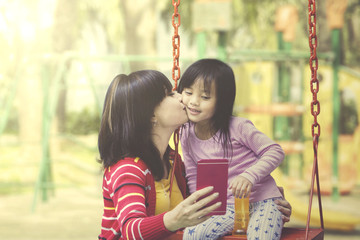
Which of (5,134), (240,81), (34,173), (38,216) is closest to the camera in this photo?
(38,216)

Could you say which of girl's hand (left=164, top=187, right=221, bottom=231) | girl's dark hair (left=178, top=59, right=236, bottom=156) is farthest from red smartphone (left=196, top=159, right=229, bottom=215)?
girl's dark hair (left=178, top=59, right=236, bottom=156)

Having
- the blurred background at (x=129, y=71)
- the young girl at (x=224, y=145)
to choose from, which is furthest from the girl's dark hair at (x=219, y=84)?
the blurred background at (x=129, y=71)

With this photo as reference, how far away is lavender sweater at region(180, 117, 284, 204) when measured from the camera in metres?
2.10

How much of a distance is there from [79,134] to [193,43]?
307 centimetres

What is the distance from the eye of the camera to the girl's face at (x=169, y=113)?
197cm

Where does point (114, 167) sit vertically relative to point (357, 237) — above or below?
above

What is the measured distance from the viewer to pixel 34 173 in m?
9.51

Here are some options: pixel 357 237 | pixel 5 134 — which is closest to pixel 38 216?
pixel 357 237

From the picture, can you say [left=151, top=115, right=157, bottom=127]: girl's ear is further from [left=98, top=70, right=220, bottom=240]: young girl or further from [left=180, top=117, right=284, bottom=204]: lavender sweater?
[left=180, top=117, right=284, bottom=204]: lavender sweater

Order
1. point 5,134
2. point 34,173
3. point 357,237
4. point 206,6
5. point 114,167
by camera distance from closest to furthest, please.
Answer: point 114,167
point 357,237
point 206,6
point 34,173
point 5,134

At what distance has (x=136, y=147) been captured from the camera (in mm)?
1901

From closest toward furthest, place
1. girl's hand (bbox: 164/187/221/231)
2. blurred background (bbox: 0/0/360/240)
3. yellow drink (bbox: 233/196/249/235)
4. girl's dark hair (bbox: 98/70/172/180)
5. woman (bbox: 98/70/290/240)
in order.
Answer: girl's hand (bbox: 164/187/221/231) < woman (bbox: 98/70/290/240) < girl's dark hair (bbox: 98/70/172/180) < yellow drink (bbox: 233/196/249/235) < blurred background (bbox: 0/0/360/240)

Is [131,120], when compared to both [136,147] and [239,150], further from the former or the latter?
[239,150]

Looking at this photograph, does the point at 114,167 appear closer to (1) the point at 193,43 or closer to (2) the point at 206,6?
(2) the point at 206,6
